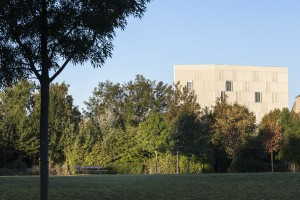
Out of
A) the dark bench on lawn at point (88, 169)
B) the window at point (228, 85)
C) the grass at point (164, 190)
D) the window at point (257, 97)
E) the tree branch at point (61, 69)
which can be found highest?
the window at point (228, 85)

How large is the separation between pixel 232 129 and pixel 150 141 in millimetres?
8681

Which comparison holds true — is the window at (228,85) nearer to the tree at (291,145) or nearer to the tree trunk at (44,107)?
the tree at (291,145)

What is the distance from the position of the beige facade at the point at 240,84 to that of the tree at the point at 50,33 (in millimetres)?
78806

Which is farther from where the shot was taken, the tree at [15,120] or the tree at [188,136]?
the tree at [15,120]

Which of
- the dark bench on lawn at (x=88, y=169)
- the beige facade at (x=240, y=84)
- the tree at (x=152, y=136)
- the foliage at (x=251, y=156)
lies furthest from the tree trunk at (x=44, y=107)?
the beige facade at (x=240, y=84)

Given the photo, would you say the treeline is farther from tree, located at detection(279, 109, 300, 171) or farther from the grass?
the grass

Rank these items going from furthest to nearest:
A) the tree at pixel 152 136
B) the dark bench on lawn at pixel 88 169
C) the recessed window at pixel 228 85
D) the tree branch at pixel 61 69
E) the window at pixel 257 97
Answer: the window at pixel 257 97 < the recessed window at pixel 228 85 < the tree at pixel 152 136 < the dark bench on lawn at pixel 88 169 < the tree branch at pixel 61 69

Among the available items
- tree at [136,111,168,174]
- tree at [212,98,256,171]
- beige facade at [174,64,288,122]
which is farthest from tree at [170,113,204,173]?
beige facade at [174,64,288,122]

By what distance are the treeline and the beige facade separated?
2896 centimetres

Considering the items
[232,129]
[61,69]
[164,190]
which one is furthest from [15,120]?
[61,69]

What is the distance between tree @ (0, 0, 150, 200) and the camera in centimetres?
1266

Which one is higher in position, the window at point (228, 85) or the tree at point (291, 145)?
the window at point (228, 85)

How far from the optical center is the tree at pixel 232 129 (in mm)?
56500

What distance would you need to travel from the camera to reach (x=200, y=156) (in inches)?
2009
